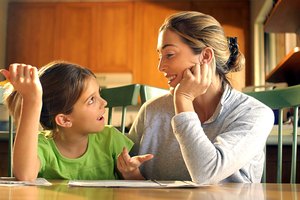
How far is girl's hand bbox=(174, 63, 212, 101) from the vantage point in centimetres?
104

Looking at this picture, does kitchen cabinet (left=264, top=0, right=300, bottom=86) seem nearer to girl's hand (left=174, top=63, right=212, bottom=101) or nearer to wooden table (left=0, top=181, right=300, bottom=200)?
girl's hand (left=174, top=63, right=212, bottom=101)

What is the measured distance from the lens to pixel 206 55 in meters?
1.21

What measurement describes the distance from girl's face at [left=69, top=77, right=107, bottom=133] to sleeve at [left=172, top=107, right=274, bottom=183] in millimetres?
298

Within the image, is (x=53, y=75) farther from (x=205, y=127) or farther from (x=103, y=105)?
(x=205, y=127)

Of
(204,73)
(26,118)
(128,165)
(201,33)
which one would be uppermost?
(201,33)

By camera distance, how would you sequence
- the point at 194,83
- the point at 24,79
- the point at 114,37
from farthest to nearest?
1. the point at 114,37
2. the point at 194,83
3. the point at 24,79

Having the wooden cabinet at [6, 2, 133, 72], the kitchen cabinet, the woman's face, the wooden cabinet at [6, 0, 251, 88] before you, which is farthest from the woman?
the wooden cabinet at [6, 2, 133, 72]

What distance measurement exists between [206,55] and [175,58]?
0.09 m

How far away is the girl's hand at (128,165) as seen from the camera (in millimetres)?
1083

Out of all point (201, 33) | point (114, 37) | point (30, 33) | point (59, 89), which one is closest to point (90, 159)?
point (59, 89)

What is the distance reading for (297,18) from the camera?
278cm

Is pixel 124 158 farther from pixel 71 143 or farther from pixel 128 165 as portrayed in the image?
pixel 71 143

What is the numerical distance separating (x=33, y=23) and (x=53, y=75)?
421 centimetres

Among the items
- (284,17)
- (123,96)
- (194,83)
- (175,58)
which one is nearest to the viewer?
(194,83)
